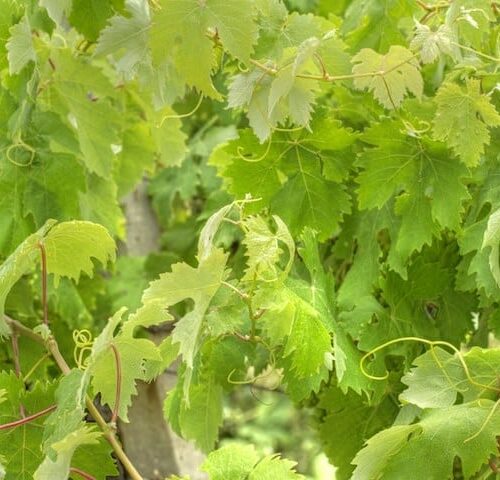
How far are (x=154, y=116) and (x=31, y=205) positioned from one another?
30cm

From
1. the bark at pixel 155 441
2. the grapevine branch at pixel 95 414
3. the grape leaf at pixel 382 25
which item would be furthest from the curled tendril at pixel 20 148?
the bark at pixel 155 441

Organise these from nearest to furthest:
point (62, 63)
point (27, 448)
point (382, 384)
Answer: point (27, 448) < point (382, 384) < point (62, 63)

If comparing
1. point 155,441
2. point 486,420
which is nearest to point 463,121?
point 486,420

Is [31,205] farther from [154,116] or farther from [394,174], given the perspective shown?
[394,174]

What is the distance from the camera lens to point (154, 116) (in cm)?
→ 159

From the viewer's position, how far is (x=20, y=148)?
136 cm

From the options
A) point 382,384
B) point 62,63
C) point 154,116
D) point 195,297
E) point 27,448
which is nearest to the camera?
point 195,297

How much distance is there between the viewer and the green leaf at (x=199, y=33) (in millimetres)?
1104

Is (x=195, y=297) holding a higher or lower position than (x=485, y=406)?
higher

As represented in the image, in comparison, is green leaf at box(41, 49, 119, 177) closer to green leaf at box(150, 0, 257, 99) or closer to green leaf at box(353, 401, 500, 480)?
green leaf at box(150, 0, 257, 99)

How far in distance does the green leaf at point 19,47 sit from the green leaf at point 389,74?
355 mm

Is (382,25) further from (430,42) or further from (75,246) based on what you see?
(75,246)

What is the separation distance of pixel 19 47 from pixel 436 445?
608mm

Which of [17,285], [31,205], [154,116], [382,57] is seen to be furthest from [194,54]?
[17,285]
